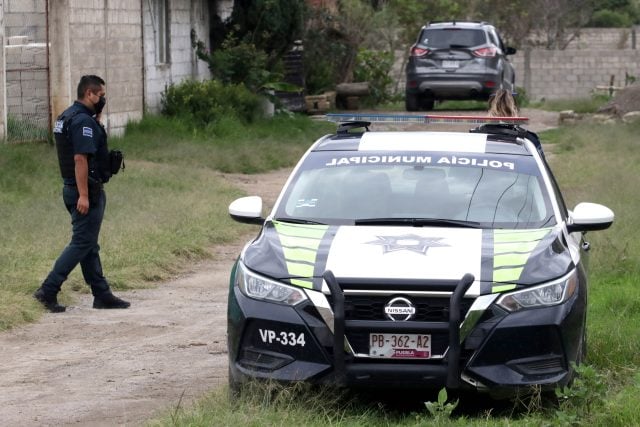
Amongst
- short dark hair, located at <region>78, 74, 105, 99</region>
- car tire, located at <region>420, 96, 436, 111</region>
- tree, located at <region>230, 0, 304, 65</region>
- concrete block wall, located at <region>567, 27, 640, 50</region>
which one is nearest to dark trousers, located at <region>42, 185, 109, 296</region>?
short dark hair, located at <region>78, 74, 105, 99</region>

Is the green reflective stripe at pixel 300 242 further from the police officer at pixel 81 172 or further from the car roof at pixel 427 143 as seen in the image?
the police officer at pixel 81 172

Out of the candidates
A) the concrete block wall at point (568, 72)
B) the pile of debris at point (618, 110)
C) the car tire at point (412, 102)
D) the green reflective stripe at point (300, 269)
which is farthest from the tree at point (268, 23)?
the green reflective stripe at point (300, 269)

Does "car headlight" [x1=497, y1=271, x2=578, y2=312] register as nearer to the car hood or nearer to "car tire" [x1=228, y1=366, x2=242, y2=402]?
the car hood

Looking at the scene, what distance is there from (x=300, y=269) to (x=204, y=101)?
15.7m

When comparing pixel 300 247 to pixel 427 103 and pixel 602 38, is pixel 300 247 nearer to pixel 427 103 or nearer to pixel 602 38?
pixel 427 103

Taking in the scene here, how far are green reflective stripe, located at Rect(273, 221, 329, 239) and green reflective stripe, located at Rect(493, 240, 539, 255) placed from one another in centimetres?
92

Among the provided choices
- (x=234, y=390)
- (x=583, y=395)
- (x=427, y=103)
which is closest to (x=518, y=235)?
(x=583, y=395)

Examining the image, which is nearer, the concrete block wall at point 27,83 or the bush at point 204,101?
the concrete block wall at point 27,83

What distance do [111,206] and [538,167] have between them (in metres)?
7.33

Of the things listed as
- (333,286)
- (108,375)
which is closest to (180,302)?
(108,375)

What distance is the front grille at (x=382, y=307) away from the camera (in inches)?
243

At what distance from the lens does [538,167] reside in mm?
7691

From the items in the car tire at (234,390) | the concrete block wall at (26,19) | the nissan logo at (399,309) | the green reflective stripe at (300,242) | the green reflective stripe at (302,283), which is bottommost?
the car tire at (234,390)

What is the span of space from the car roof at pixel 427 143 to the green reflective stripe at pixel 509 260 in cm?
139
